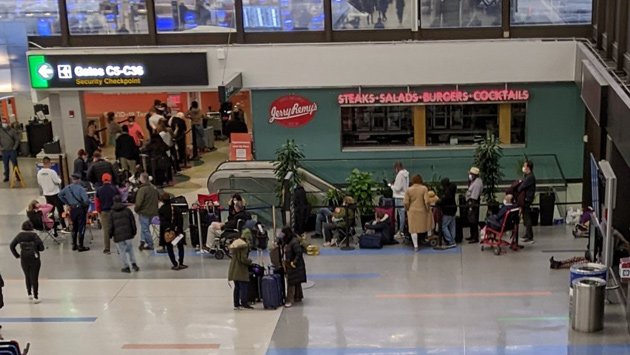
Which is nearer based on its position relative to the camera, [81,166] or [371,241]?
Answer: [371,241]

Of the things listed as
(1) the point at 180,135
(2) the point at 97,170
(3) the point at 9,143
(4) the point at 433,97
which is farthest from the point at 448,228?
(3) the point at 9,143

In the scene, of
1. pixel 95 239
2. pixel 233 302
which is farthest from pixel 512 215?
pixel 95 239

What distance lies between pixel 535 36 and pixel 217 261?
998cm

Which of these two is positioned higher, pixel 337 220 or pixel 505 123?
pixel 505 123

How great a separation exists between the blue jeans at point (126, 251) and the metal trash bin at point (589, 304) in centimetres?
795

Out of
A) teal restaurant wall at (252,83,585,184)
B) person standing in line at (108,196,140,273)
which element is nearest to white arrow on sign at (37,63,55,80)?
teal restaurant wall at (252,83,585,184)

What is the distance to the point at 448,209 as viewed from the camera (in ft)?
54.3

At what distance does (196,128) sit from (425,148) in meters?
7.70

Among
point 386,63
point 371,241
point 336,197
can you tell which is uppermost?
point 386,63

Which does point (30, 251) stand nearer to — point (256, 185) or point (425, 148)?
point (256, 185)

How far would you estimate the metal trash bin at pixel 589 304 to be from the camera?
1213 centimetres

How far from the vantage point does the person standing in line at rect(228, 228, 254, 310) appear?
13516mm

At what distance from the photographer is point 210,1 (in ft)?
70.5

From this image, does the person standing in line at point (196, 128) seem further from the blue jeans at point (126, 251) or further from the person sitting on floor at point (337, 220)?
the blue jeans at point (126, 251)
